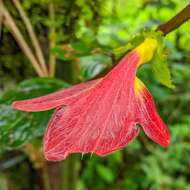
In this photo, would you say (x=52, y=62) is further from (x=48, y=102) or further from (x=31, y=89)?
(x=48, y=102)

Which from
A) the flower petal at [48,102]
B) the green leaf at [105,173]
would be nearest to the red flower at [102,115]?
the flower petal at [48,102]

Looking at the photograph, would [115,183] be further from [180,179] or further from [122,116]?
[122,116]

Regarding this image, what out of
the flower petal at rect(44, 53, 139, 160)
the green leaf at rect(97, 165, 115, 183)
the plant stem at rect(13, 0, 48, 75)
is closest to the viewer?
the flower petal at rect(44, 53, 139, 160)

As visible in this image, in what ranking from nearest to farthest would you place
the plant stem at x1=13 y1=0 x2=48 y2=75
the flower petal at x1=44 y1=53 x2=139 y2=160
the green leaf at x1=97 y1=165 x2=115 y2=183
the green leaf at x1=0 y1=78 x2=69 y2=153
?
the flower petal at x1=44 y1=53 x2=139 y2=160, the green leaf at x1=0 y1=78 x2=69 y2=153, the plant stem at x1=13 y1=0 x2=48 y2=75, the green leaf at x1=97 y1=165 x2=115 y2=183

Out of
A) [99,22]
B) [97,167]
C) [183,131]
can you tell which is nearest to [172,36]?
[99,22]

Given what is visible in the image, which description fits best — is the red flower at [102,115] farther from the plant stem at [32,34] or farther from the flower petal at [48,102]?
the plant stem at [32,34]

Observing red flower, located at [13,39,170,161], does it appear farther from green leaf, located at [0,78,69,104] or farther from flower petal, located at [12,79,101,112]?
green leaf, located at [0,78,69,104]

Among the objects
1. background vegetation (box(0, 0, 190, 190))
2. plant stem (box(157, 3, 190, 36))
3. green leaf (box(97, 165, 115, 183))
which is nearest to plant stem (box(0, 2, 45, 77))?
background vegetation (box(0, 0, 190, 190))

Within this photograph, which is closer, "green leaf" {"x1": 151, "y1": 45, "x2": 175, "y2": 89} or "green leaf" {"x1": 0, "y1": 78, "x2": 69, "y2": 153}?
"green leaf" {"x1": 151, "y1": 45, "x2": 175, "y2": 89}
